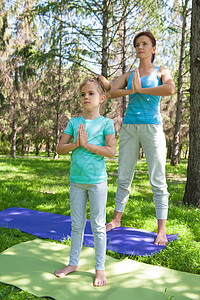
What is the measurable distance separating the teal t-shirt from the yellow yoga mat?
83 cm

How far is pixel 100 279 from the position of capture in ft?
6.98

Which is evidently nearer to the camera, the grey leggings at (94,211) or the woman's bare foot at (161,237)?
the grey leggings at (94,211)

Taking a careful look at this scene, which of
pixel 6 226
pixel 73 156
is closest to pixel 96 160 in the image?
pixel 73 156

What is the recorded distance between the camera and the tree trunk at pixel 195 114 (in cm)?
426

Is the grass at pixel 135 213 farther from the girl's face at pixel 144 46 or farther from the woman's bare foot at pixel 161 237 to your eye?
the girl's face at pixel 144 46

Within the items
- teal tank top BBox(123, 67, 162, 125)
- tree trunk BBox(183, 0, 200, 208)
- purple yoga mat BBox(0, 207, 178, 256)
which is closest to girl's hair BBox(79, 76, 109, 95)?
teal tank top BBox(123, 67, 162, 125)

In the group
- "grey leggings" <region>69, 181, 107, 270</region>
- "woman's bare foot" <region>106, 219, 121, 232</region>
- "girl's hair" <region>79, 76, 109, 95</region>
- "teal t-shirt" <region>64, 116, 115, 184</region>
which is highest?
"girl's hair" <region>79, 76, 109, 95</region>

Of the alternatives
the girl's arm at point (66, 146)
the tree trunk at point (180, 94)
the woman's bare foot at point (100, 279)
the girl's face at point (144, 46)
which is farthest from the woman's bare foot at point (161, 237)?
the tree trunk at point (180, 94)

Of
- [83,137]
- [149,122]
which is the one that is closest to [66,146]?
[83,137]

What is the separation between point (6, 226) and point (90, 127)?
6.58ft

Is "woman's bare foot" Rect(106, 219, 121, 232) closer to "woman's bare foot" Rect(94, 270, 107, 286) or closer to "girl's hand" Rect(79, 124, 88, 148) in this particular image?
"woman's bare foot" Rect(94, 270, 107, 286)

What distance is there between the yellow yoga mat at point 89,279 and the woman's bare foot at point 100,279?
1.4 inches

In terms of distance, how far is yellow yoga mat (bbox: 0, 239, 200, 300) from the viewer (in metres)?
1.97

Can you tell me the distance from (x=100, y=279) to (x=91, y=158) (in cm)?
98
